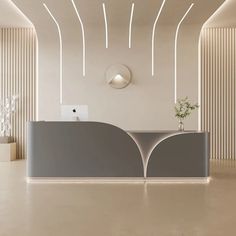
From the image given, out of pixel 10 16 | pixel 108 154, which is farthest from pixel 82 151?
pixel 10 16

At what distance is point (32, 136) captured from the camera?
6.20 meters

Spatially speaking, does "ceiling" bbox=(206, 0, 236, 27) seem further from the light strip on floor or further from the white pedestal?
the white pedestal

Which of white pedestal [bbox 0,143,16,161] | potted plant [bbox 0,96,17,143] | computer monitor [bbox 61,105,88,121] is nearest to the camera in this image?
computer monitor [bbox 61,105,88,121]

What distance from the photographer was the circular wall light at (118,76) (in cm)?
934

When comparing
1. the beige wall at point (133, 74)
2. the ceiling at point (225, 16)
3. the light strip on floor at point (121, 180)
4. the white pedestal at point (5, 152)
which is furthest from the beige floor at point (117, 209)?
the ceiling at point (225, 16)

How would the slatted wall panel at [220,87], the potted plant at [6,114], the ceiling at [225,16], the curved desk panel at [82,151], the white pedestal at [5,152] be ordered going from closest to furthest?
the curved desk panel at [82,151]
the ceiling at [225,16]
the white pedestal at [5,152]
the potted plant at [6,114]
the slatted wall panel at [220,87]

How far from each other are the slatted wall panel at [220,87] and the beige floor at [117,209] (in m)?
3.53

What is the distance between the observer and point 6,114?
9.63 m

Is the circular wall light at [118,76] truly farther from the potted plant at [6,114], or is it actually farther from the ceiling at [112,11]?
the potted plant at [6,114]

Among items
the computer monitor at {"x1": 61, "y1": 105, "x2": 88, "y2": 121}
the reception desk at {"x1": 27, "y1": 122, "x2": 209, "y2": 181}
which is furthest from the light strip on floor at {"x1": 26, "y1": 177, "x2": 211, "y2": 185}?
the computer monitor at {"x1": 61, "y1": 105, "x2": 88, "y2": 121}

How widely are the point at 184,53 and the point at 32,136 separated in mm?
4911

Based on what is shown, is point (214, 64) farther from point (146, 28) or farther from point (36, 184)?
point (36, 184)

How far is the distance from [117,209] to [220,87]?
21.0 ft

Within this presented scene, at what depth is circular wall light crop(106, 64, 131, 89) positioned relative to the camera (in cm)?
934
